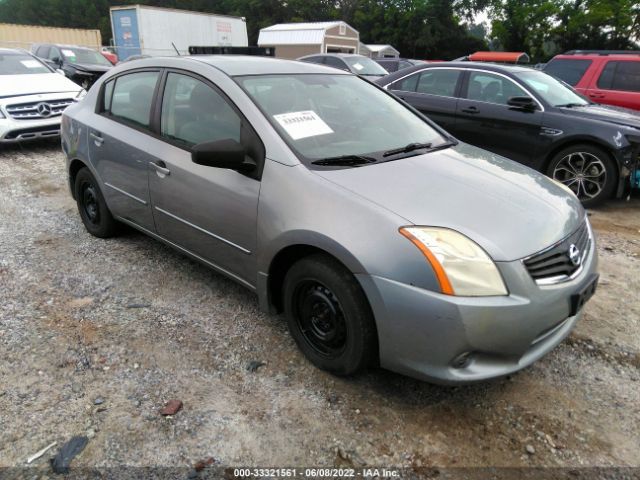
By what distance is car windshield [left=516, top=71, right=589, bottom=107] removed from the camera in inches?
230

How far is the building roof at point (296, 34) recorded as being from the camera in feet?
89.2

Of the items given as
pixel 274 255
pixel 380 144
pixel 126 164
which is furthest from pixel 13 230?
pixel 380 144

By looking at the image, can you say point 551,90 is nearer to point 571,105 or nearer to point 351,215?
point 571,105

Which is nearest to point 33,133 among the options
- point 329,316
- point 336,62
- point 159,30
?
point 329,316

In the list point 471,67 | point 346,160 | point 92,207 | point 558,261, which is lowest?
point 92,207

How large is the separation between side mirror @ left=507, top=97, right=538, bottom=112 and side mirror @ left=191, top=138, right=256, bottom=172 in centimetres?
440

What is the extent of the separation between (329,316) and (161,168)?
5.20ft

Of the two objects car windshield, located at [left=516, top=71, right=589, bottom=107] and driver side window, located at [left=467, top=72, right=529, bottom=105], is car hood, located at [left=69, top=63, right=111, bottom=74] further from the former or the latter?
car windshield, located at [left=516, top=71, right=589, bottom=107]

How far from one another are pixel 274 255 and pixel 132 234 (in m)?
2.42

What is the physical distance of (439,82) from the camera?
6656 millimetres

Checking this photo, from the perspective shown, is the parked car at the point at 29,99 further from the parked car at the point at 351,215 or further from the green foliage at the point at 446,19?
the green foliage at the point at 446,19

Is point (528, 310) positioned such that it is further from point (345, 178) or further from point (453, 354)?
point (345, 178)

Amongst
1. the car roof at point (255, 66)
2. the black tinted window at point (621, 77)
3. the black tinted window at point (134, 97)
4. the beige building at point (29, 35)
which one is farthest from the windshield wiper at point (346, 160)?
the beige building at point (29, 35)

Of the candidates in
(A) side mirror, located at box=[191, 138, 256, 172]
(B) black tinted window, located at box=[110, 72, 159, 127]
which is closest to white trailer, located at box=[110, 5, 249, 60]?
(B) black tinted window, located at box=[110, 72, 159, 127]
